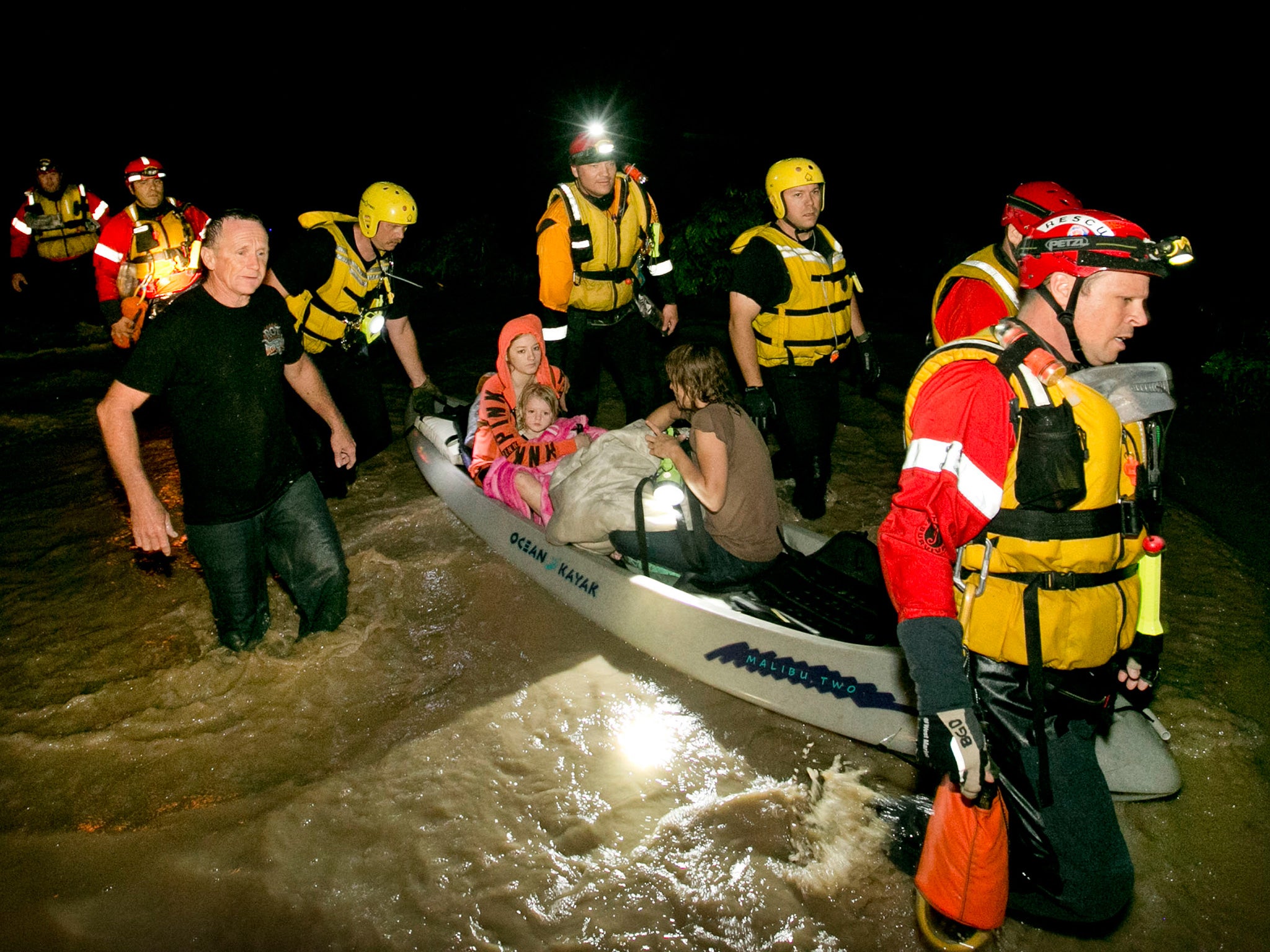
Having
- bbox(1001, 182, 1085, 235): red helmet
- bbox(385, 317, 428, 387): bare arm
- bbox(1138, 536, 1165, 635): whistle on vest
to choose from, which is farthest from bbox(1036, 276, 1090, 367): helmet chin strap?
bbox(385, 317, 428, 387): bare arm

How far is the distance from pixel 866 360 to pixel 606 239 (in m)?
1.80

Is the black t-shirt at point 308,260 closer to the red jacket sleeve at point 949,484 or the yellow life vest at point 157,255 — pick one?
the yellow life vest at point 157,255

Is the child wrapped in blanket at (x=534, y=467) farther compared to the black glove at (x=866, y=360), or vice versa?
the black glove at (x=866, y=360)

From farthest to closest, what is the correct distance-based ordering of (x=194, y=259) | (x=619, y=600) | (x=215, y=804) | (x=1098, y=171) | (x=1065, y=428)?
1. (x=1098, y=171)
2. (x=194, y=259)
3. (x=619, y=600)
4. (x=215, y=804)
5. (x=1065, y=428)

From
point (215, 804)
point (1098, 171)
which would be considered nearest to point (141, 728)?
point (215, 804)

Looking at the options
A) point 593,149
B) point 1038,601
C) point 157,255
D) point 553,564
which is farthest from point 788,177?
point 157,255

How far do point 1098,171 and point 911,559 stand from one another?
30.6ft

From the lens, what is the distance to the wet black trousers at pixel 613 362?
5176 mm

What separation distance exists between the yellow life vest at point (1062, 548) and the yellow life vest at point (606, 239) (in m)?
3.11

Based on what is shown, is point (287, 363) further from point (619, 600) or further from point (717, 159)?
point (717, 159)

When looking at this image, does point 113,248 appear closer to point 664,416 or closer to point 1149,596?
point 664,416

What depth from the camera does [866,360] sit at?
4.79 meters

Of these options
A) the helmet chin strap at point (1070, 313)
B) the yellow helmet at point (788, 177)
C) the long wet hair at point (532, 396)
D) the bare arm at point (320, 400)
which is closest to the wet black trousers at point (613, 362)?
the long wet hair at point (532, 396)

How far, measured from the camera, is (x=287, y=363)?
3654 millimetres
